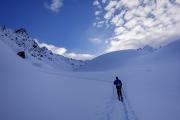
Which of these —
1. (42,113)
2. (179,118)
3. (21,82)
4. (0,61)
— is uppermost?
(0,61)

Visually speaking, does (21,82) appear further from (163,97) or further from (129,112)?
(163,97)

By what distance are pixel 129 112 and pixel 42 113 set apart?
503 centimetres

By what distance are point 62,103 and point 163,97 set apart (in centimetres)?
779

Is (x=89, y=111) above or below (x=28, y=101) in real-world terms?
below

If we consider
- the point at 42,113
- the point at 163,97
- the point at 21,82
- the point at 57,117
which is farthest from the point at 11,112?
the point at 163,97

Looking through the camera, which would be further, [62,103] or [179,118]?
[62,103]

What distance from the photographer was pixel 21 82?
1670cm

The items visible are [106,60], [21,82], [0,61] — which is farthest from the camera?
[106,60]

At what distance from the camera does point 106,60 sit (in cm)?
10431

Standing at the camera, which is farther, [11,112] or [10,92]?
[10,92]

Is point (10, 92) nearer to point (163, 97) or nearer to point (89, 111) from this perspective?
point (89, 111)

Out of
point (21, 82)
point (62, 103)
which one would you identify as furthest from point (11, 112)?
point (21, 82)

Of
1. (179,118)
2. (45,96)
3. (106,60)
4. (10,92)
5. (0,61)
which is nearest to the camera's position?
(179,118)

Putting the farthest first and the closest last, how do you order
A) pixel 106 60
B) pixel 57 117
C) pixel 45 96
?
pixel 106 60
pixel 45 96
pixel 57 117
